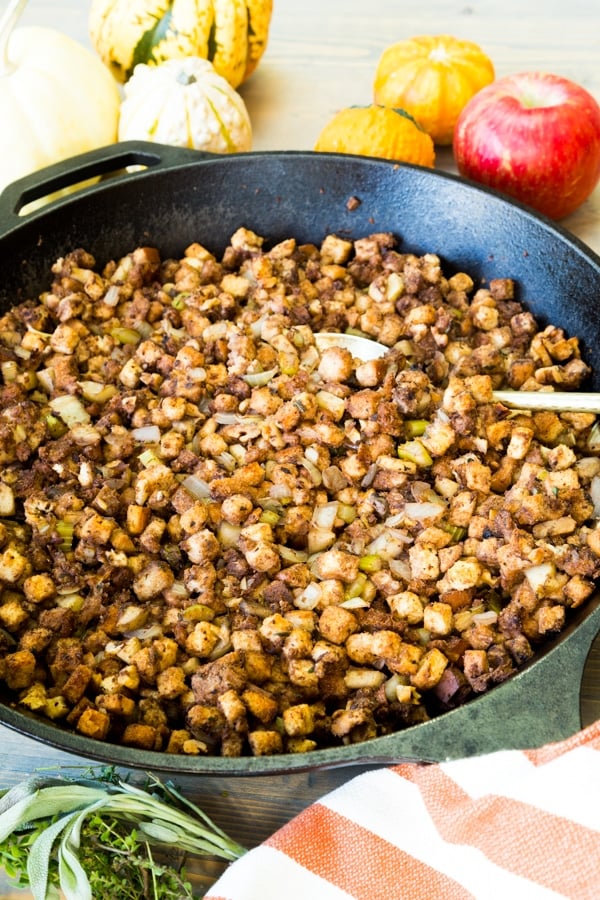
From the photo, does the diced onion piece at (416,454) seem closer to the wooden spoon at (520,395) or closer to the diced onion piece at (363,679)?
the wooden spoon at (520,395)

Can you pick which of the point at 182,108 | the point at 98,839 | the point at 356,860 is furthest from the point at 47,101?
the point at 356,860

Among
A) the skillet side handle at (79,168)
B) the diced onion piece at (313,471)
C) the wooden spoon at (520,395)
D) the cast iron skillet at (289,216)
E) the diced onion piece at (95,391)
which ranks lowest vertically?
the diced onion piece at (313,471)

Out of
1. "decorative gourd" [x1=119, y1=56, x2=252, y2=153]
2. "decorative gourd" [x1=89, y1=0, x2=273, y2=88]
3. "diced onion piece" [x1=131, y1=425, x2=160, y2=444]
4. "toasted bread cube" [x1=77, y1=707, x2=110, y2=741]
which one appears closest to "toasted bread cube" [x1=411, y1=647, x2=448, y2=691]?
"toasted bread cube" [x1=77, y1=707, x2=110, y2=741]

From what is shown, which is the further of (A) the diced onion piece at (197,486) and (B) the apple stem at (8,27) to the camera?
(B) the apple stem at (8,27)

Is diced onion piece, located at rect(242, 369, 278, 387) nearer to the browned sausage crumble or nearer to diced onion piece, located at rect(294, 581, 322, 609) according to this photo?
the browned sausage crumble

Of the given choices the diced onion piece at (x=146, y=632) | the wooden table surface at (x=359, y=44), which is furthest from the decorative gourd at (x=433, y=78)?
the diced onion piece at (x=146, y=632)

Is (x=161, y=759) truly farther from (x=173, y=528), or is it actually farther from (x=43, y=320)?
(x=43, y=320)

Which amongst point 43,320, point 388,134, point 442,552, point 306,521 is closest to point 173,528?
point 306,521
